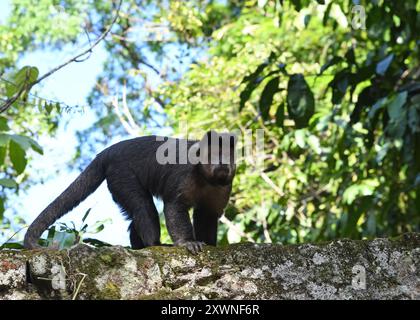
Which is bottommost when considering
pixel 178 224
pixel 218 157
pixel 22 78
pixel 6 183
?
pixel 178 224

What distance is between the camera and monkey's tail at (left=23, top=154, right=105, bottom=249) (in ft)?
16.1

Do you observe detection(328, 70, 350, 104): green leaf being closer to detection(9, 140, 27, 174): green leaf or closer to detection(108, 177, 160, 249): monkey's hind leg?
detection(108, 177, 160, 249): monkey's hind leg

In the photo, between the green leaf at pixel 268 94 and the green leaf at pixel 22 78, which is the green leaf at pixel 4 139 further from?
the green leaf at pixel 268 94

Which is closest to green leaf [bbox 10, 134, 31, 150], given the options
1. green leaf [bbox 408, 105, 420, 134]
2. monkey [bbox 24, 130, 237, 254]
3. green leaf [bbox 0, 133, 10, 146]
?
green leaf [bbox 0, 133, 10, 146]

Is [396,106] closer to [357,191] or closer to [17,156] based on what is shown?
[357,191]

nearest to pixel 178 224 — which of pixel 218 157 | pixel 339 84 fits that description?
pixel 218 157

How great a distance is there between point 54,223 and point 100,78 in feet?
47.4

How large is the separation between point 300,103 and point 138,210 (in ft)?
5.78

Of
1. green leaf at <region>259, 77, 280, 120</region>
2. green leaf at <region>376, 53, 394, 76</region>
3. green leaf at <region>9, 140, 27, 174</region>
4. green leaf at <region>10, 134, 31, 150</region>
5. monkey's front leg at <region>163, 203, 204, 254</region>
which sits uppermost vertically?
green leaf at <region>376, 53, 394, 76</region>

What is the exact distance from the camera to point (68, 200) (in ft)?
17.8

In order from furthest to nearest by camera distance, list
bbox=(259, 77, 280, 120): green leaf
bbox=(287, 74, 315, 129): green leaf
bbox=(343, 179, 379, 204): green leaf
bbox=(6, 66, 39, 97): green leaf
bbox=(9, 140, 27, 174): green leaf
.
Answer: bbox=(343, 179, 379, 204): green leaf < bbox=(259, 77, 280, 120): green leaf < bbox=(287, 74, 315, 129): green leaf < bbox=(6, 66, 39, 97): green leaf < bbox=(9, 140, 27, 174): green leaf

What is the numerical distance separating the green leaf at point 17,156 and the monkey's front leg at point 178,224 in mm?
1278
